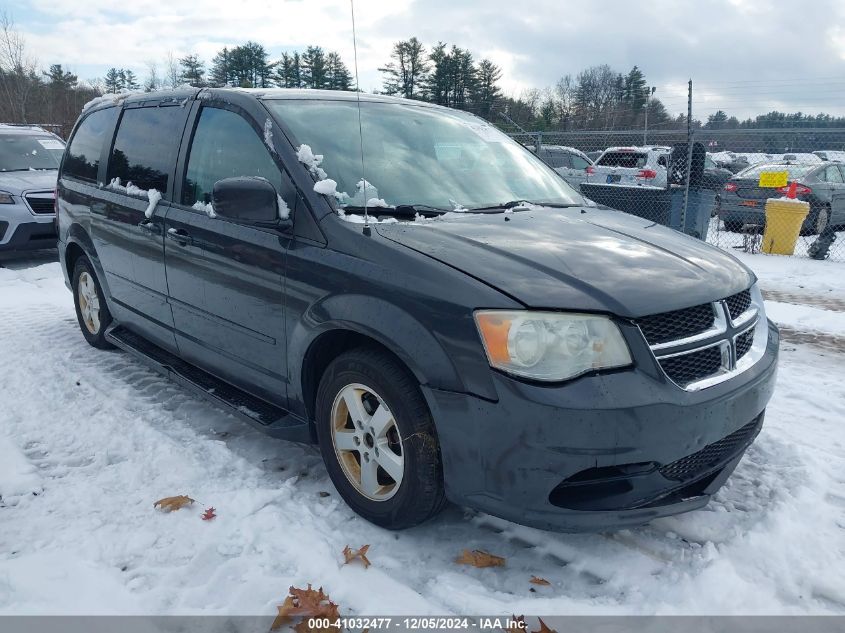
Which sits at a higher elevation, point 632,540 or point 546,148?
point 546,148

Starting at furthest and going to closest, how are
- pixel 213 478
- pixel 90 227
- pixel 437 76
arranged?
pixel 437 76, pixel 90 227, pixel 213 478

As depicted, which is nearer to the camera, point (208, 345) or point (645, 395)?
point (645, 395)

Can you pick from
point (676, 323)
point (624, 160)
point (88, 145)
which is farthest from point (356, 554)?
point (624, 160)

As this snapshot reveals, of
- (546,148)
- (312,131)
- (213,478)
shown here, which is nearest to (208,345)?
(213,478)

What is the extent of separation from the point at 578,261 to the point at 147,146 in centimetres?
297

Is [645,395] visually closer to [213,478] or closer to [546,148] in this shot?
[213,478]

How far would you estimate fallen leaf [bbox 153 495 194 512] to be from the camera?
9.60 feet

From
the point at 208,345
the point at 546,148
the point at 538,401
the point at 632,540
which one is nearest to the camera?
the point at 538,401

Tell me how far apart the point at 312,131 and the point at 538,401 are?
182 centimetres

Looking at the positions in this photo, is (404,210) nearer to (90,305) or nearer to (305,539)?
(305,539)

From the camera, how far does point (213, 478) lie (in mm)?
3199

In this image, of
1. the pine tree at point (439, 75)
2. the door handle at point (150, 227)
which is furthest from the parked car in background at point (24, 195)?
the pine tree at point (439, 75)

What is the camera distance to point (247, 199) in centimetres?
285

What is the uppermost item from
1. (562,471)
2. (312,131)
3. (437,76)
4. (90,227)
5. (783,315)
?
(437,76)
